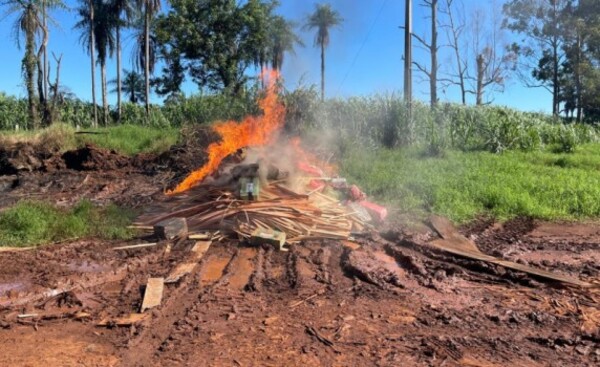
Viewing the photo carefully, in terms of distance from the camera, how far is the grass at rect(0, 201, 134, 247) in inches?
262

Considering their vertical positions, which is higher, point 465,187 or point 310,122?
point 310,122

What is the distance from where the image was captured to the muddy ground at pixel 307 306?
3.34 m

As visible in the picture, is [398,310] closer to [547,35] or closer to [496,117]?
[496,117]

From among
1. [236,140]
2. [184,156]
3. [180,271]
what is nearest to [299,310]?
[180,271]

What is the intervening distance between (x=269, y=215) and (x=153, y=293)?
2605mm

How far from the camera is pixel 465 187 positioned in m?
9.73

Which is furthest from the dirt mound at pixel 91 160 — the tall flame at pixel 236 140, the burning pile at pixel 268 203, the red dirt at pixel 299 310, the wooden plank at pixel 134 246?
the wooden plank at pixel 134 246

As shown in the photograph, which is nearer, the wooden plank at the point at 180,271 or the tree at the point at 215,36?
the wooden plank at the point at 180,271

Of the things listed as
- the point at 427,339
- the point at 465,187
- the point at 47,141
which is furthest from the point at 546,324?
the point at 47,141

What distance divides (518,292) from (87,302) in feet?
14.5

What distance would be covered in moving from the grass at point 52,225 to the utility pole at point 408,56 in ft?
35.9

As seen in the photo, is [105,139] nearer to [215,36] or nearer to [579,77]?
[215,36]

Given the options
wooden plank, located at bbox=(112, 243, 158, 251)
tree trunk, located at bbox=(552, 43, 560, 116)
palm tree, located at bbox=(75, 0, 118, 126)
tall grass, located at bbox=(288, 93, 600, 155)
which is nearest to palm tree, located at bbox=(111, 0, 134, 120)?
palm tree, located at bbox=(75, 0, 118, 126)

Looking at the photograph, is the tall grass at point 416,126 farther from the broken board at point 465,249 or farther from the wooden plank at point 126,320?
the wooden plank at point 126,320
